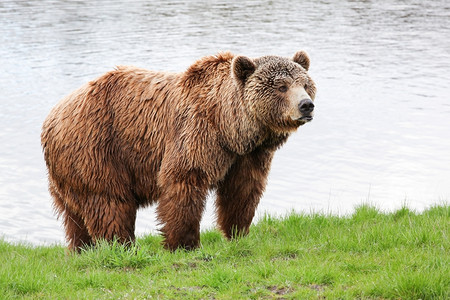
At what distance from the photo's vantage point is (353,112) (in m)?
15.9

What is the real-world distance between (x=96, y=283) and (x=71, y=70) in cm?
1509

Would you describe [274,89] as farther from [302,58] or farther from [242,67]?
[302,58]

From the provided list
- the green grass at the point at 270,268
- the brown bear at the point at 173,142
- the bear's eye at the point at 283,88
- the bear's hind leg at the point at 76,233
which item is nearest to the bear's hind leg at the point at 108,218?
the brown bear at the point at 173,142

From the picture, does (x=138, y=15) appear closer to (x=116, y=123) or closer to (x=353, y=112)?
(x=353, y=112)

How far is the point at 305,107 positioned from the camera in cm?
624

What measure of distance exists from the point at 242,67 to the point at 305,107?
2.66 ft

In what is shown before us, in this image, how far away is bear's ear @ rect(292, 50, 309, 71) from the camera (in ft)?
22.7

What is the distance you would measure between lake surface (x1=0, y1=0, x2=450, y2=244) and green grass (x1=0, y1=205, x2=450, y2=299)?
1978mm

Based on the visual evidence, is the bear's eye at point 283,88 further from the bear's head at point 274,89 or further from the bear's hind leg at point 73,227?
the bear's hind leg at point 73,227

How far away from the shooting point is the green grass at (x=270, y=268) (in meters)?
5.31

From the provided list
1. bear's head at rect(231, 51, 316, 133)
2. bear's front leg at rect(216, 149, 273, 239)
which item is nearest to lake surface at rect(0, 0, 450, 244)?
A: bear's front leg at rect(216, 149, 273, 239)

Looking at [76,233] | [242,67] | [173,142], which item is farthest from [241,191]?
[76,233]

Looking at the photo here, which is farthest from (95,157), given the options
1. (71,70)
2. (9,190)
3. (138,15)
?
(138,15)

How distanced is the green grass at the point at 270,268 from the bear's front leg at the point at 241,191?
22cm
